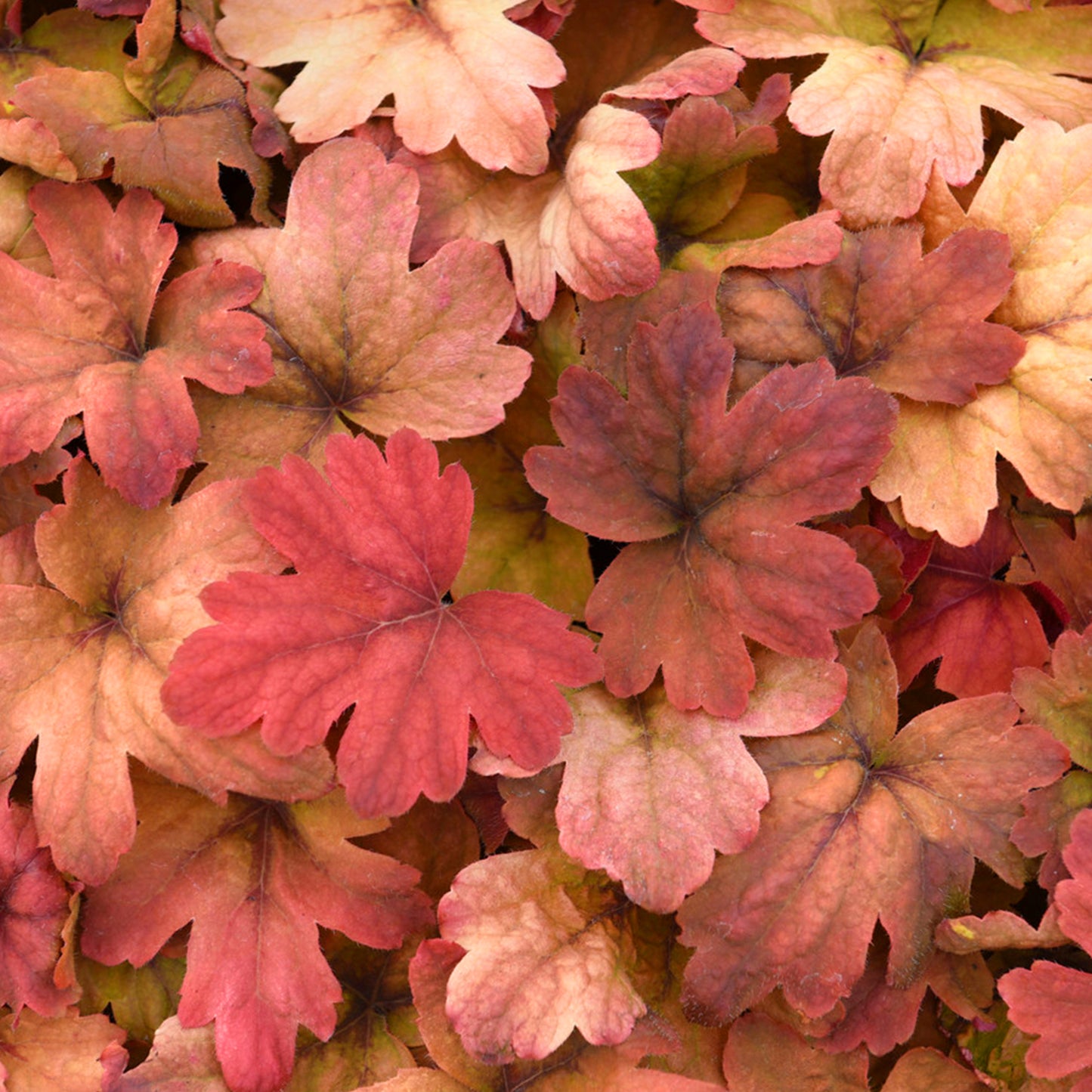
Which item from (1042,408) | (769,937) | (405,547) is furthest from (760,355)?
(769,937)

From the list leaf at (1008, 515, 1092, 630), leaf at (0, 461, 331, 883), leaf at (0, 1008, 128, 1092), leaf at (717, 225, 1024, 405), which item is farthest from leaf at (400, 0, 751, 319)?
leaf at (0, 1008, 128, 1092)

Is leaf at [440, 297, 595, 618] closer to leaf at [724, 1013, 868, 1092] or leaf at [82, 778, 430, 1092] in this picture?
leaf at [82, 778, 430, 1092]

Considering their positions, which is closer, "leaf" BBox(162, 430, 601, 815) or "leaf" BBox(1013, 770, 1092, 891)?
"leaf" BBox(162, 430, 601, 815)

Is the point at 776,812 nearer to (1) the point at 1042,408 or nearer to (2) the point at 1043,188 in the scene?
(1) the point at 1042,408

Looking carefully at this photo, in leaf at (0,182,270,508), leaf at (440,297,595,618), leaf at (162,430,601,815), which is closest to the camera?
leaf at (162,430,601,815)

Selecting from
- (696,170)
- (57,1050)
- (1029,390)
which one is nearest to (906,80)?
(696,170)

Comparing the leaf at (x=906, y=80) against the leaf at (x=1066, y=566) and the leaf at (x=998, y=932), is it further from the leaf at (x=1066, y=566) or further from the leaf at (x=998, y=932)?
the leaf at (x=998, y=932)
